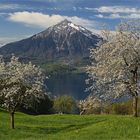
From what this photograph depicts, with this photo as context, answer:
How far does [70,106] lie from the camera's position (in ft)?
622

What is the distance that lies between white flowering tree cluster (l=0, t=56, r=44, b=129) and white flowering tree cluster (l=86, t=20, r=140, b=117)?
634cm

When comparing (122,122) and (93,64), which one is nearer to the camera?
(122,122)

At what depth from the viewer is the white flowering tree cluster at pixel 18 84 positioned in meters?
47.5

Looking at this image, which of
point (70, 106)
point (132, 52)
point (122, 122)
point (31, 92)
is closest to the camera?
point (122, 122)

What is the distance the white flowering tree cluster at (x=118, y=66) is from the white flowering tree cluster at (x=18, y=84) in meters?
6.34

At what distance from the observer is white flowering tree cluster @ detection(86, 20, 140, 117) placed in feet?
146

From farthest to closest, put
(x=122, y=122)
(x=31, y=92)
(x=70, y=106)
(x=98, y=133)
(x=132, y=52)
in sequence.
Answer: (x=70, y=106), (x=31, y=92), (x=132, y=52), (x=122, y=122), (x=98, y=133)

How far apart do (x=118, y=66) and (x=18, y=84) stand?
39.1 feet

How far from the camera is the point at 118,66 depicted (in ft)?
147

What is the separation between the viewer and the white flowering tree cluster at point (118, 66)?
4441 cm

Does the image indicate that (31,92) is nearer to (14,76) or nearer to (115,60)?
(14,76)

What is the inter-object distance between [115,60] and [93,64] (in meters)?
5.19

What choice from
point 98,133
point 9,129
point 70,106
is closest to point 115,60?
point 98,133

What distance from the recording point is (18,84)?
47.9 metres
